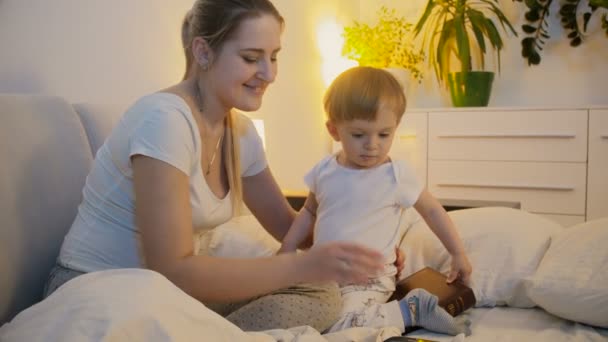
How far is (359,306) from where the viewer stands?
Result: 1188mm

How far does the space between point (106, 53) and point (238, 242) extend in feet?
2.48

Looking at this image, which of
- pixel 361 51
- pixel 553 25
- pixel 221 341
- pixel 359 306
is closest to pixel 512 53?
pixel 553 25

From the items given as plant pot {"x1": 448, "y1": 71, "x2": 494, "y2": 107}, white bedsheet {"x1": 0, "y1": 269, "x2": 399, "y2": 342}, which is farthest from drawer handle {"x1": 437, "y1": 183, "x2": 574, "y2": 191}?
white bedsheet {"x1": 0, "y1": 269, "x2": 399, "y2": 342}

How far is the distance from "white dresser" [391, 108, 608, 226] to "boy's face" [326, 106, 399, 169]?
1757mm

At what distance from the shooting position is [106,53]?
1741mm

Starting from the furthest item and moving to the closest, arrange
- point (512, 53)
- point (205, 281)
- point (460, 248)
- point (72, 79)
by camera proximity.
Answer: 1. point (512, 53)
2. point (72, 79)
3. point (460, 248)
4. point (205, 281)

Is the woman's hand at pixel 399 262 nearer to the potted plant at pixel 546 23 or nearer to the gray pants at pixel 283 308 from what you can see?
the gray pants at pixel 283 308

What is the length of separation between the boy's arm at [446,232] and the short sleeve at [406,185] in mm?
28

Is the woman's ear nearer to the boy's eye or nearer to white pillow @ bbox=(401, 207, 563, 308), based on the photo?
the boy's eye

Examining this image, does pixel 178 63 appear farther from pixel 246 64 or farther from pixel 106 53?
pixel 246 64

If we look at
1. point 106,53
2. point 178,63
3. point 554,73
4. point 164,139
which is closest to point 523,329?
point 164,139

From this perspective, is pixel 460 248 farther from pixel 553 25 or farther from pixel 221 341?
pixel 553 25

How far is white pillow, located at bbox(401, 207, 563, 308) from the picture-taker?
130cm

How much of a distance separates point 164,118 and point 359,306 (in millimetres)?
576
